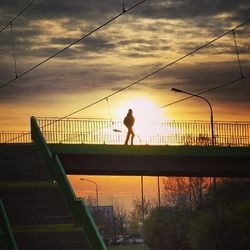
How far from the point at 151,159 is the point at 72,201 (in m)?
13.2

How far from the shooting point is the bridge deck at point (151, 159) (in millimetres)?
50594

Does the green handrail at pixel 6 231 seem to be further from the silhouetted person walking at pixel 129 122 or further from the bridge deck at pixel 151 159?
the silhouetted person walking at pixel 129 122

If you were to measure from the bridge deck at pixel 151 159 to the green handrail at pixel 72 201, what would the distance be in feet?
15.1

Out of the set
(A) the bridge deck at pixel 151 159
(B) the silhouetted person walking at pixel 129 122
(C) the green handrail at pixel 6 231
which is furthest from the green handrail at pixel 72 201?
(B) the silhouetted person walking at pixel 129 122

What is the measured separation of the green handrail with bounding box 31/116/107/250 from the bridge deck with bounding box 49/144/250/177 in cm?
462

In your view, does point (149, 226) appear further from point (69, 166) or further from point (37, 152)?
point (37, 152)

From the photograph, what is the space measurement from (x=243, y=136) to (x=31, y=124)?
13.3 metres

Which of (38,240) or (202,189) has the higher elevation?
(202,189)

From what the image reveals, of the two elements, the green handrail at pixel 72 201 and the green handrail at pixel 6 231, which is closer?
the green handrail at pixel 6 231

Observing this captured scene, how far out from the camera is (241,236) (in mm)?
65750

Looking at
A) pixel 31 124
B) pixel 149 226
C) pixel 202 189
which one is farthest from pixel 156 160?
pixel 202 189

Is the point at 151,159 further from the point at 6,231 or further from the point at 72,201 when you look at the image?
the point at 6,231

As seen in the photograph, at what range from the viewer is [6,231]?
37812mm

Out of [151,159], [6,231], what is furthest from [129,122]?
[6,231]
